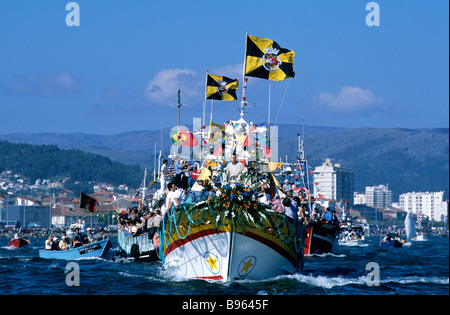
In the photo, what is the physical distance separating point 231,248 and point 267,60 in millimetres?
9414

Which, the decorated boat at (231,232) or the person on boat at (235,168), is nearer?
the decorated boat at (231,232)

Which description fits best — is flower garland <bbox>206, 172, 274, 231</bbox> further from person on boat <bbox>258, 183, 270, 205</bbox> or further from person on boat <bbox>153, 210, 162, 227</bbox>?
person on boat <bbox>153, 210, 162, 227</bbox>

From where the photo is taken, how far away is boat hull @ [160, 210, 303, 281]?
2459 centimetres

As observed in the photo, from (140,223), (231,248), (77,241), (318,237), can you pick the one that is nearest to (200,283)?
(231,248)

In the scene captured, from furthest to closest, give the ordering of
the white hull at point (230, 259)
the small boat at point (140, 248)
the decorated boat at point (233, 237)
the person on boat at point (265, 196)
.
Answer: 1. the small boat at point (140, 248)
2. the person on boat at point (265, 196)
3. the white hull at point (230, 259)
4. the decorated boat at point (233, 237)

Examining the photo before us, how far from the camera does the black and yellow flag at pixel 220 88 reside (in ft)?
136

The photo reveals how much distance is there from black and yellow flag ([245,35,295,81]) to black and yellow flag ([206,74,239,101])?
10.3 m

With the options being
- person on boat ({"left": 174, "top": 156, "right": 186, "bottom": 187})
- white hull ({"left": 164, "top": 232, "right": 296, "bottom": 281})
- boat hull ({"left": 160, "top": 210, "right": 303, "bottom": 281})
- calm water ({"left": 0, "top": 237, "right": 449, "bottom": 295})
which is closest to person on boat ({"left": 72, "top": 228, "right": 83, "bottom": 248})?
calm water ({"left": 0, "top": 237, "right": 449, "bottom": 295})

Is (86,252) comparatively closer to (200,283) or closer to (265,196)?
(265,196)

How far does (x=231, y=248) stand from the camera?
24484mm

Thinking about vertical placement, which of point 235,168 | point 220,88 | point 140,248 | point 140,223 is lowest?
point 140,248

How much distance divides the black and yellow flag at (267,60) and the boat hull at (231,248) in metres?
7.46

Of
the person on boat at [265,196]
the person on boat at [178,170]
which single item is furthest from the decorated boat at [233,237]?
the person on boat at [178,170]

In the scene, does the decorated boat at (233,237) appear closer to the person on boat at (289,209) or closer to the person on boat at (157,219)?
the person on boat at (289,209)
